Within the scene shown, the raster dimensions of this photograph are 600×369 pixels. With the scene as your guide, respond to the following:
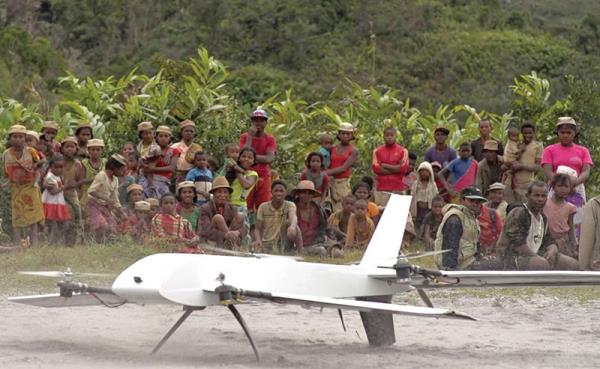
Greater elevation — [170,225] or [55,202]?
[55,202]

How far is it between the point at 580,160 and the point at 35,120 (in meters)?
7.19

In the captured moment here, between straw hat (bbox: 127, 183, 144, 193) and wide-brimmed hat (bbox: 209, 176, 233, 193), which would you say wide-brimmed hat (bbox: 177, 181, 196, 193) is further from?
straw hat (bbox: 127, 183, 144, 193)

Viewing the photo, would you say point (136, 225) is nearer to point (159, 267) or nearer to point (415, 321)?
point (415, 321)

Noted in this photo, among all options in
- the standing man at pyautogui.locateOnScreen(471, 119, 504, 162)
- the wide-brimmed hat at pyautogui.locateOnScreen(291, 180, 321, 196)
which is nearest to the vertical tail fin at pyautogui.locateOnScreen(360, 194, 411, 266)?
the wide-brimmed hat at pyautogui.locateOnScreen(291, 180, 321, 196)

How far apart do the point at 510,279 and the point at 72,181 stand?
6589 mm

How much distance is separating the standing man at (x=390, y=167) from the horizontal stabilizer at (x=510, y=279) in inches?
231

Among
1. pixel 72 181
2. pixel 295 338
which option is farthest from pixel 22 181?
pixel 295 338

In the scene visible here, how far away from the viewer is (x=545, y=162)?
15.2 metres

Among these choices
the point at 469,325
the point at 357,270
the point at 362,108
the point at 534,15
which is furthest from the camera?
the point at 534,15

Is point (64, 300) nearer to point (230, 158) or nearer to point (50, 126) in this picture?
point (230, 158)

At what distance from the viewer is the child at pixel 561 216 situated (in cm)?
1410

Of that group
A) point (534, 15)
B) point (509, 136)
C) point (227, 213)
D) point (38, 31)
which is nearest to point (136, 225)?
point (227, 213)

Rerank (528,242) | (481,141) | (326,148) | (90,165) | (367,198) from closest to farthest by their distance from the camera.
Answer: (528,242) < (90,165) < (367,198) < (326,148) < (481,141)

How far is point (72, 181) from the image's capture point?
15.2 m
